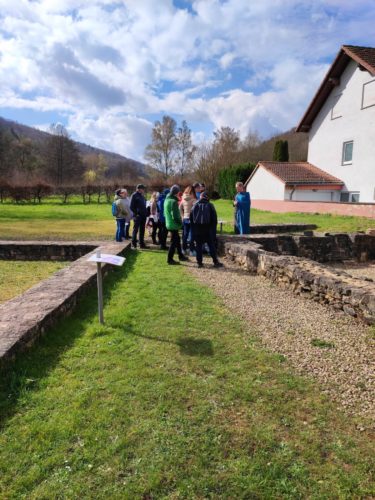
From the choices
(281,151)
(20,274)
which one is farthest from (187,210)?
(281,151)

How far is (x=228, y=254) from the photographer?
9992mm

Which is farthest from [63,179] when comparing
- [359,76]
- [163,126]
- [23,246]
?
[23,246]

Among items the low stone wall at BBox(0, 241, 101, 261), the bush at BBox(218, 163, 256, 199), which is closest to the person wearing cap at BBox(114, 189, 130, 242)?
the low stone wall at BBox(0, 241, 101, 261)

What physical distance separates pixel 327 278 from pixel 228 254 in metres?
4.10

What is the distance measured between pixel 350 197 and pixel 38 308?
80.4ft

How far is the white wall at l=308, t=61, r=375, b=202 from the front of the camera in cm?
2317

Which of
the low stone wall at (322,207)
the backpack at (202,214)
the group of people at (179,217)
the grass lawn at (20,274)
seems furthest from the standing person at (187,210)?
the low stone wall at (322,207)

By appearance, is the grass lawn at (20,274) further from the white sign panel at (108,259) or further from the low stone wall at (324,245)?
the low stone wall at (324,245)

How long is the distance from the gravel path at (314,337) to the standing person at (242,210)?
4.88 meters

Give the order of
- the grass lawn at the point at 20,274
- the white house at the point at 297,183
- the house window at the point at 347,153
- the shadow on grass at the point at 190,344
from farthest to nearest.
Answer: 1. the white house at the point at 297,183
2. the house window at the point at 347,153
3. the grass lawn at the point at 20,274
4. the shadow on grass at the point at 190,344

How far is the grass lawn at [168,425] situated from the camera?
2275 mm

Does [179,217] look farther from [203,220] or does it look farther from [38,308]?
[38,308]

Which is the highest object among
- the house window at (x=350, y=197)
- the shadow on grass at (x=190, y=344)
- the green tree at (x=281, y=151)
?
the green tree at (x=281, y=151)

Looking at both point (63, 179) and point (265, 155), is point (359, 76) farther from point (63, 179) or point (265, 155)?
point (63, 179)
